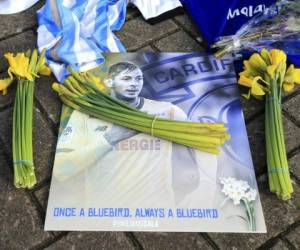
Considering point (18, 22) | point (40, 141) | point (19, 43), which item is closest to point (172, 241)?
point (40, 141)

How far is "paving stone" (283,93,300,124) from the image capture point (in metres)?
1.56

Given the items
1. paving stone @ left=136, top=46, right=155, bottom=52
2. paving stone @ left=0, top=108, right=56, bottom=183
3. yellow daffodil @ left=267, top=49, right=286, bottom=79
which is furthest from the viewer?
paving stone @ left=136, top=46, right=155, bottom=52

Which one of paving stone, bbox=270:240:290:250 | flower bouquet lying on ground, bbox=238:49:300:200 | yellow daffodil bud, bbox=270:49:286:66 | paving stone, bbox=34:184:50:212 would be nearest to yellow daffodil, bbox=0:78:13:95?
paving stone, bbox=34:184:50:212

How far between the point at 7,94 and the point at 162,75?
1.82ft

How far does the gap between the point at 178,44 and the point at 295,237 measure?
85 cm

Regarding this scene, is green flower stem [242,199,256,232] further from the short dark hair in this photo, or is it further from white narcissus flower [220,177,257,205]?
the short dark hair

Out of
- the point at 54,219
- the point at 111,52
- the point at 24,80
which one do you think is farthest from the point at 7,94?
the point at 54,219

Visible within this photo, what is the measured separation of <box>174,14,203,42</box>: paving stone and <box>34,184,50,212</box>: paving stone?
0.84 meters

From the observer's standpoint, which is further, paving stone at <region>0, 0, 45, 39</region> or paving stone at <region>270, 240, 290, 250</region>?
paving stone at <region>0, 0, 45, 39</region>

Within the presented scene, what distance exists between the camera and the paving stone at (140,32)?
1.77 m

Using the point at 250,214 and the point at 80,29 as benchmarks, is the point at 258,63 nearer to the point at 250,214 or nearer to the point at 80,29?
the point at 250,214

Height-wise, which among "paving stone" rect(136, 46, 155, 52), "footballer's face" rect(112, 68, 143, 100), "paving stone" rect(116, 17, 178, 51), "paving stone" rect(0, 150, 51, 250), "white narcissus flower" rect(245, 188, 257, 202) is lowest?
"white narcissus flower" rect(245, 188, 257, 202)

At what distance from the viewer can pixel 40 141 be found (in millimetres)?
1465

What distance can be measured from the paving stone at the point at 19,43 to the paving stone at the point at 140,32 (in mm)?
340
